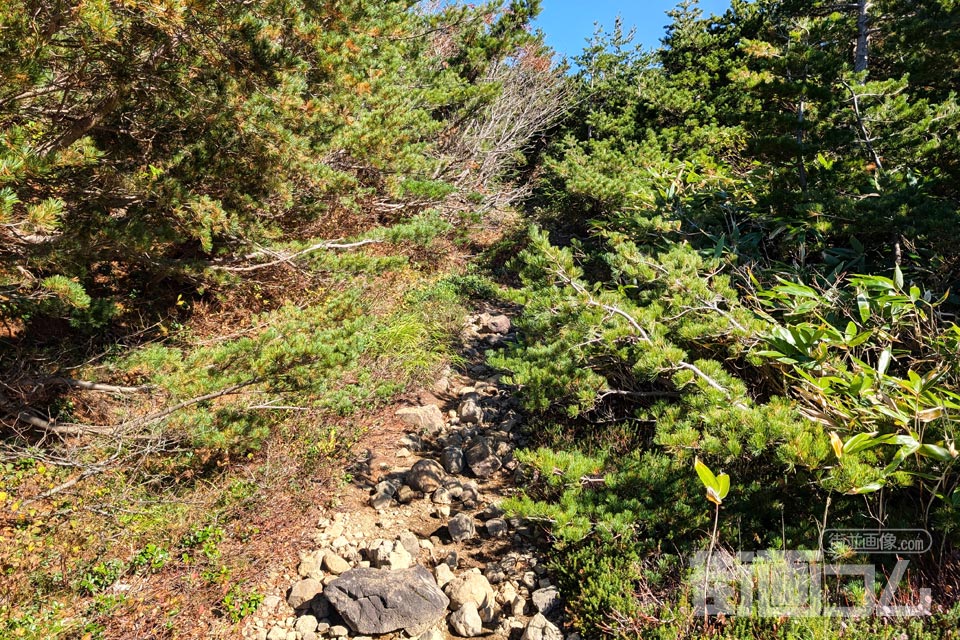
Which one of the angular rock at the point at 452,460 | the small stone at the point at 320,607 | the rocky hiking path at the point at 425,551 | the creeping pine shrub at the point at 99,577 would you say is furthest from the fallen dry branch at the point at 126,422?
the angular rock at the point at 452,460

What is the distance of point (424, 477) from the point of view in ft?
13.6

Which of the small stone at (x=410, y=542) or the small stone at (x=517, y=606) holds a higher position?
the small stone at (x=517, y=606)

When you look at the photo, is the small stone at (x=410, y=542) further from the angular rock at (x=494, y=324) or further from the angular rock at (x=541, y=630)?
the angular rock at (x=494, y=324)

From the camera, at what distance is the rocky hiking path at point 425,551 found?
290 centimetres

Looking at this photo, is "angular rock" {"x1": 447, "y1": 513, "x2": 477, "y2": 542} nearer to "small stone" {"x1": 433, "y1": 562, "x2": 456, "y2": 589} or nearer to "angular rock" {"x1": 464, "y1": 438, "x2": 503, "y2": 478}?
"small stone" {"x1": 433, "y1": 562, "x2": 456, "y2": 589}

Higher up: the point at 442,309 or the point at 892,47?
the point at 892,47

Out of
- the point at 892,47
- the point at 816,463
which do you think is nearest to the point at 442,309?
the point at 816,463

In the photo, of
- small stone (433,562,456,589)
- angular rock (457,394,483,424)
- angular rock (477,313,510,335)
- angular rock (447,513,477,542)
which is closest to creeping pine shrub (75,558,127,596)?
small stone (433,562,456,589)

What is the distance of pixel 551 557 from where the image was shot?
332 centimetres

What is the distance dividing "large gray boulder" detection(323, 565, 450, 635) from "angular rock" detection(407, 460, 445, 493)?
1.04 metres

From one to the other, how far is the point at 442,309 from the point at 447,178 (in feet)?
11.0

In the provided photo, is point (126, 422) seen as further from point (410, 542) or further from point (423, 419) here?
point (423, 419)

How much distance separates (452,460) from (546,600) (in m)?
1.58

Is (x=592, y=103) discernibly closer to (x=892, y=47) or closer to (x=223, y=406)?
(x=892, y=47)
